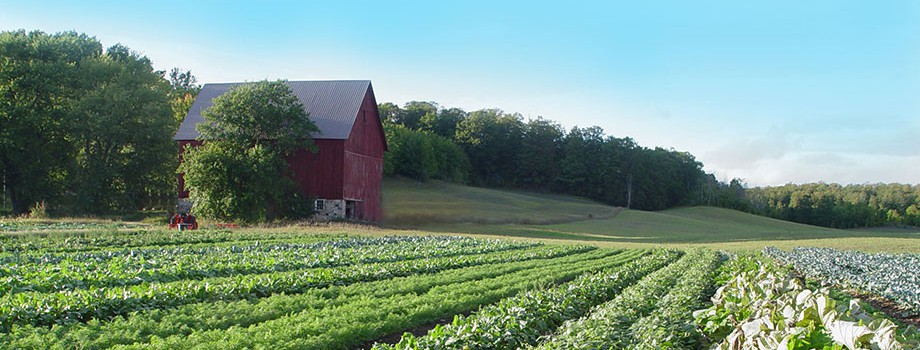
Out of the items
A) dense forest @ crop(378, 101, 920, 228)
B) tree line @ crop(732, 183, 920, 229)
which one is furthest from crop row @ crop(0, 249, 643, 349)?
tree line @ crop(732, 183, 920, 229)

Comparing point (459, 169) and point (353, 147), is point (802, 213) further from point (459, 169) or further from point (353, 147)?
point (353, 147)

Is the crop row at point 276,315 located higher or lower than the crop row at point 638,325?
lower

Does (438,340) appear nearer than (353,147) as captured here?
Yes

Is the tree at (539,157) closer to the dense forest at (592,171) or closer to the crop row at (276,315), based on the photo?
the dense forest at (592,171)

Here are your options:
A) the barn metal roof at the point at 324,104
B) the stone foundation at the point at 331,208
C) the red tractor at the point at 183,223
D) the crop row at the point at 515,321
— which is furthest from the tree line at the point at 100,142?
the crop row at the point at 515,321

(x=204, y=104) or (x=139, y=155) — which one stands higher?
(x=204, y=104)

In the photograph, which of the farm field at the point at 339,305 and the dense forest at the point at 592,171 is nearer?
the farm field at the point at 339,305

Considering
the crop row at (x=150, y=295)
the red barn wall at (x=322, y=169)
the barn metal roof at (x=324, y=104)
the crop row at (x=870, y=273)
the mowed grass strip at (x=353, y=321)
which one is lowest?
the crop row at (x=870, y=273)

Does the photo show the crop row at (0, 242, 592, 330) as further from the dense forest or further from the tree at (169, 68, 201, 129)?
the dense forest

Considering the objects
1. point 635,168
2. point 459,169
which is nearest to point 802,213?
point 635,168

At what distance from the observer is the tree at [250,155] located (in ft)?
143

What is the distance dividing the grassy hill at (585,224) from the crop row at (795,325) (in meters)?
30.4

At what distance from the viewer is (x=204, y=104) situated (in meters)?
52.4

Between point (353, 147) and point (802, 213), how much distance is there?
83937mm
